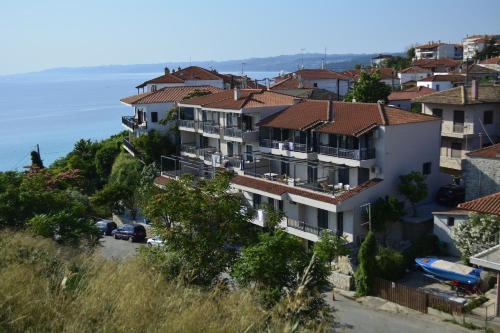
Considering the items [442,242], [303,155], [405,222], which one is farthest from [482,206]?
[303,155]

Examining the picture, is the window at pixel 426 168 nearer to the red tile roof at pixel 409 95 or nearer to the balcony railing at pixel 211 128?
the balcony railing at pixel 211 128

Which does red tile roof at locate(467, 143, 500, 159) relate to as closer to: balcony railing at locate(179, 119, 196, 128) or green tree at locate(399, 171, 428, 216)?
green tree at locate(399, 171, 428, 216)

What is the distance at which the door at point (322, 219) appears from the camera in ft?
99.3

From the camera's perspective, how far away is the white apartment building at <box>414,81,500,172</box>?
37.8m

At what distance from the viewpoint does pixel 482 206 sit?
23828mm

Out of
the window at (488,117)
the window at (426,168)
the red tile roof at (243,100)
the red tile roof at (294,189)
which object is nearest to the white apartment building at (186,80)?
the red tile roof at (243,100)

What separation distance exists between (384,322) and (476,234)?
6.55 meters

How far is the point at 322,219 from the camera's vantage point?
30500mm

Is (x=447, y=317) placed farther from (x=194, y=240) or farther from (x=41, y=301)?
(x=41, y=301)

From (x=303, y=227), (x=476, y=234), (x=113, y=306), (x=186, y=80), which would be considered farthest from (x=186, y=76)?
(x=113, y=306)

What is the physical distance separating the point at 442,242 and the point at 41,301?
23.3 meters

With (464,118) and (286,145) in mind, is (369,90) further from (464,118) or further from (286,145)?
(286,145)

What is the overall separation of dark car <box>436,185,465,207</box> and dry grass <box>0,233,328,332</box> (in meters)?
25.1

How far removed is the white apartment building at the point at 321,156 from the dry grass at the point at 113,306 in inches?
808
